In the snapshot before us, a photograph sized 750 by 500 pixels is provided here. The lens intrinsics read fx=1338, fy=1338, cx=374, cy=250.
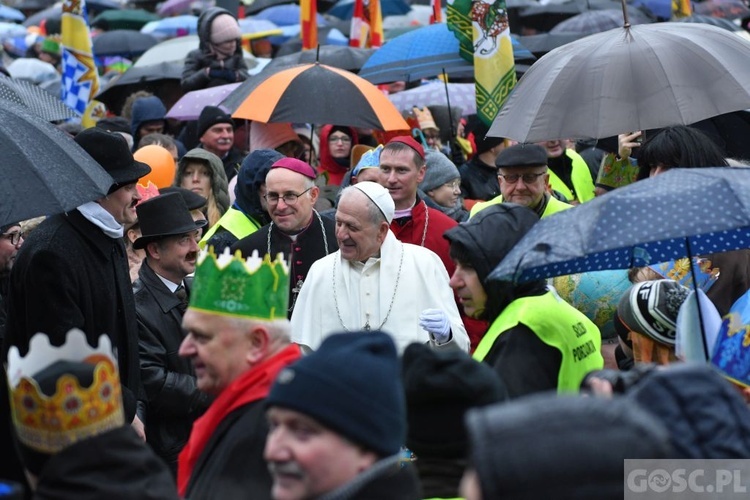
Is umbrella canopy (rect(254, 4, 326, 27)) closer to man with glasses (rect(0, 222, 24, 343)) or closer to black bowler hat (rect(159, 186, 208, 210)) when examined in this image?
black bowler hat (rect(159, 186, 208, 210))

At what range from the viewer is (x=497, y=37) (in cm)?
877

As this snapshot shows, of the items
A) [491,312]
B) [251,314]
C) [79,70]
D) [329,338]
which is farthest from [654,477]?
[79,70]

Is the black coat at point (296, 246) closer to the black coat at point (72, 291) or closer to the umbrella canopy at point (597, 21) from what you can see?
the black coat at point (72, 291)

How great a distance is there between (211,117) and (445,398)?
263 inches

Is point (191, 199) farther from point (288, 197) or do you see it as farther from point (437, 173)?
point (437, 173)

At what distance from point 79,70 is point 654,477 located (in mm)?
9000

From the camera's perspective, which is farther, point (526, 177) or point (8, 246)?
point (526, 177)

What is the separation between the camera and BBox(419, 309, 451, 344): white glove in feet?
20.6

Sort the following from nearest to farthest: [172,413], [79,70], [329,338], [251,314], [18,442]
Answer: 1. [329,338]
2. [18,442]
3. [251,314]
4. [172,413]
5. [79,70]

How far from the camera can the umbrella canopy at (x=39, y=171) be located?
488 centimetres

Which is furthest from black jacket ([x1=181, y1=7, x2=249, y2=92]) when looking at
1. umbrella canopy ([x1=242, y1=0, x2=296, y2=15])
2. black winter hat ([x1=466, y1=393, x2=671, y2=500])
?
umbrella canopy ([x1=242, y1=0, x2=296, y2=15])

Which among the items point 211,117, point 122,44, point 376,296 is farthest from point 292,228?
point 122,44

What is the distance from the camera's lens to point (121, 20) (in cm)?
2288

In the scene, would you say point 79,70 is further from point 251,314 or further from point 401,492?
point 401,492
